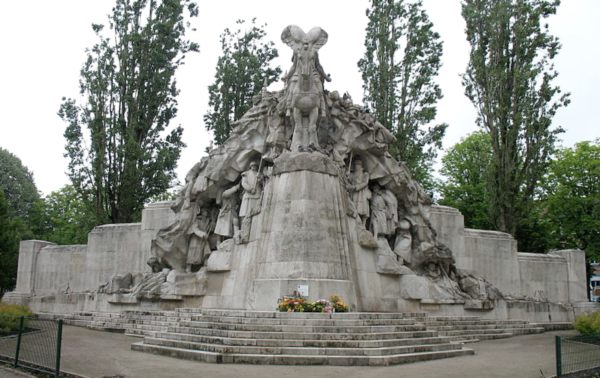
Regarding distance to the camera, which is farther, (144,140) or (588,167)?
(588,167)

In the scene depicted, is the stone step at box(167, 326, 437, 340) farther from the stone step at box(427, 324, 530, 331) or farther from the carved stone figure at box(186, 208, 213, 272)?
the carved stone figure at box(186, 208, 213, 272)

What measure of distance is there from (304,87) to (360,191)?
4358mm

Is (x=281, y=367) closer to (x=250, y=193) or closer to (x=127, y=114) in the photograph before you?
(x=250, y=193)

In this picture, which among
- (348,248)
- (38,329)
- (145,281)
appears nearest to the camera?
(38,329)

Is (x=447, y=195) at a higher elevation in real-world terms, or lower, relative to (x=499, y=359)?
higher

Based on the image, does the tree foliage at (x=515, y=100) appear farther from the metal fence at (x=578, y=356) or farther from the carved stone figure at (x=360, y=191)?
the metal fence at (x=578, y=356)

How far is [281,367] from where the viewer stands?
481 inches

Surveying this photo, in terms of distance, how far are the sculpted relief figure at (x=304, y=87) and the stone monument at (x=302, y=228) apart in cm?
4

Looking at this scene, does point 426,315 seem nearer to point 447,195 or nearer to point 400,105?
point 400,105

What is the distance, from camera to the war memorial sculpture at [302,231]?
1884 centimetres

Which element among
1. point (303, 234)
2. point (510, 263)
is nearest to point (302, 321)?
point (303, 234)

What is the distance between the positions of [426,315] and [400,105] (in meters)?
14.8

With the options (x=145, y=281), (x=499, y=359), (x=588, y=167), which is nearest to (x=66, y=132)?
(x=145, y=281)

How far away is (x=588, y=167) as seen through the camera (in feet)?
124
